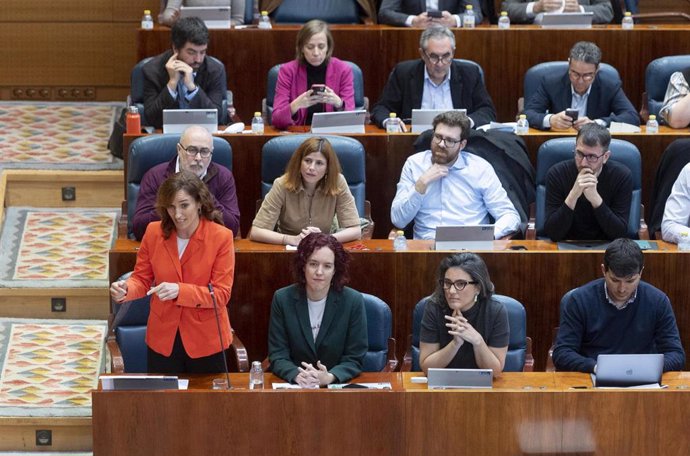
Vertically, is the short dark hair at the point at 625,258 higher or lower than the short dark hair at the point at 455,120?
lower

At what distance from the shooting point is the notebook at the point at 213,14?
228 inches

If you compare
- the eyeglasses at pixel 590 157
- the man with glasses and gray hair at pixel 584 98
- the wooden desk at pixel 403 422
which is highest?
the man with glasses and gray hair at pixel 584 98

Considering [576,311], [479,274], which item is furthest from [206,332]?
[576,311]

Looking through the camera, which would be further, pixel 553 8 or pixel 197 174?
pixel 553 8

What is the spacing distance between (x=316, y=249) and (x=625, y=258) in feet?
2.77

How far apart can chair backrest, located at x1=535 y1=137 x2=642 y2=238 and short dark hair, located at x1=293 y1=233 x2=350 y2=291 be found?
1105 mm

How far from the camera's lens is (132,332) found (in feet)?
13.6

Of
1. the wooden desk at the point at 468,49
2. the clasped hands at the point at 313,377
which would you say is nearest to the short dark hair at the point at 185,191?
the clasped hands at the point at 313,377

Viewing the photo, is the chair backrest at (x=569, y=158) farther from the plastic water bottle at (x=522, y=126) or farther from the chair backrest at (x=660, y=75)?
the chair backrest at (x=660, y=75)

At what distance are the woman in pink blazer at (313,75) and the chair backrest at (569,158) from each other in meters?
0.83

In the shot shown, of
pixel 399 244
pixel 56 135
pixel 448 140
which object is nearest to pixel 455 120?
pixel 448 140

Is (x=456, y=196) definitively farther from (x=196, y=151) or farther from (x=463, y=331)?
(x=463, y=331)

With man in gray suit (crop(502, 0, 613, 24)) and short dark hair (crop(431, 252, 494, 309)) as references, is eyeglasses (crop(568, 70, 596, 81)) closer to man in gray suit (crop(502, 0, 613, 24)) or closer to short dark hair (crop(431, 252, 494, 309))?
man in gray suit (crop(502, 0, 613, 24))

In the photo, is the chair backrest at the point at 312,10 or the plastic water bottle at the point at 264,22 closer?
the plastic water bottle at the point at 264,22
